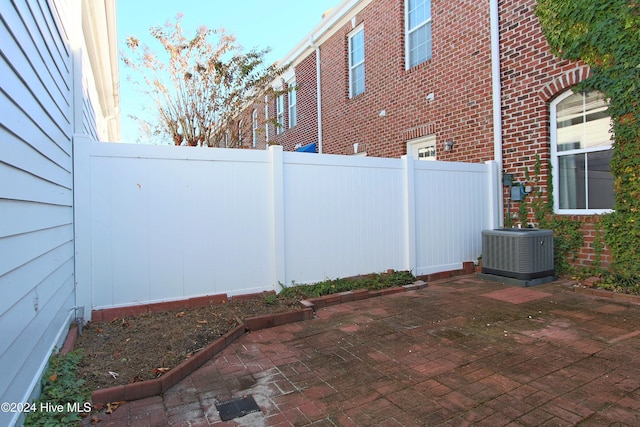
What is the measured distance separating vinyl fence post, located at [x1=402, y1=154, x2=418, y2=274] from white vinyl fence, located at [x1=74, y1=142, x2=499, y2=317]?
0.02 m

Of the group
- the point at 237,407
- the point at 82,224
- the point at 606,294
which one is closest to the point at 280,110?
the point at 82,224

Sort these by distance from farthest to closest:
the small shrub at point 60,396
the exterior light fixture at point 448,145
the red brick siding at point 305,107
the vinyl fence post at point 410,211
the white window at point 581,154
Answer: the red brick siding at point 305,107 < the exterior light fixture at point 448,145 < the vinyl fence post at point 410,211 < the white window at point 581,154 < the small shrub at point 60,396

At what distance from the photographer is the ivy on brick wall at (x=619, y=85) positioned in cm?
479

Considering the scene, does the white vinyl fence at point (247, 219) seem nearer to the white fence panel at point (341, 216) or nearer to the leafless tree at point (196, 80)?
the white fence panel at point (341, 216)

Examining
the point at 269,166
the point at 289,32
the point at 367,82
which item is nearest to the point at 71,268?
the point at 269,166

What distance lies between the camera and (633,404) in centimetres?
229

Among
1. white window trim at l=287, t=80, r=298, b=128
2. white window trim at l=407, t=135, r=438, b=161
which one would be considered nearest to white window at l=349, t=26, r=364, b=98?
white window trim at l=407, t=135, r=438, b=161

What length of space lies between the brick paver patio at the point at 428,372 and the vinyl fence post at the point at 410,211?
1.53 metres

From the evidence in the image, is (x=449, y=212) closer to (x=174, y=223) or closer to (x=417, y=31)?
(x=174, y=223)

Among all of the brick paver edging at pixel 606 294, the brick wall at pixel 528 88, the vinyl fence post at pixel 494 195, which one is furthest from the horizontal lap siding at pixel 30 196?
the brick wall at pixel 528 88

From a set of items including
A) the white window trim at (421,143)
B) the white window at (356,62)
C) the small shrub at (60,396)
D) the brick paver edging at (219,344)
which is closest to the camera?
the small shrub at (60,396)

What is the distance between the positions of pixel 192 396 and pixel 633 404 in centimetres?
280

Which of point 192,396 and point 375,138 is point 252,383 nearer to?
point 192,396

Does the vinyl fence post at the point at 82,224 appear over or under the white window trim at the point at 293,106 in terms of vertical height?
under
